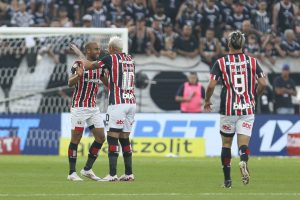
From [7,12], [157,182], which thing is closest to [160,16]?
[7,12]

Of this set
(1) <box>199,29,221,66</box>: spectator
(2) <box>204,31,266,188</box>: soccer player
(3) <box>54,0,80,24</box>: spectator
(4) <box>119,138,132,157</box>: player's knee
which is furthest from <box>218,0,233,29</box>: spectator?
(2) <box>204,31,266,188</box>: soccer player

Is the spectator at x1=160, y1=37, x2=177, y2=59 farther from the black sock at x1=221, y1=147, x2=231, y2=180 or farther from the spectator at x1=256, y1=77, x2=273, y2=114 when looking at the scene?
the black sock at x1=221, y1=147, x2=231, y2=180

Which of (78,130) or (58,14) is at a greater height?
(58,14)

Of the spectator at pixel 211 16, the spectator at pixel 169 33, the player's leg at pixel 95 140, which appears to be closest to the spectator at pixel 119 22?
the spectator at pixel 169 33

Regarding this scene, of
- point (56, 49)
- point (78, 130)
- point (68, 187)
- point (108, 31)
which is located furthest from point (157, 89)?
point (68, 187)

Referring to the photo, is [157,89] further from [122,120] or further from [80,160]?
[122,120]

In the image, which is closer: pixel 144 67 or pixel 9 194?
pixel 9 194

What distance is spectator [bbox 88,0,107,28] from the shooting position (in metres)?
30.5

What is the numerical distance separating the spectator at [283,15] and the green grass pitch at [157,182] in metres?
9.25

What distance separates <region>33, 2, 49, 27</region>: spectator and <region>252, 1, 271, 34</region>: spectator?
6564 millimetres

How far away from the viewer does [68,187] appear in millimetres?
15242

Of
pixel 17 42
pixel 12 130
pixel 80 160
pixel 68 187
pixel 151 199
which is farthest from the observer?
pixel 17 42

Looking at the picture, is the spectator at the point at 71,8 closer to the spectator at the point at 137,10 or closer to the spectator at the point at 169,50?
the spectator at the point at 137,10

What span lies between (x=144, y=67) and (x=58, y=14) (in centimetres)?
312
